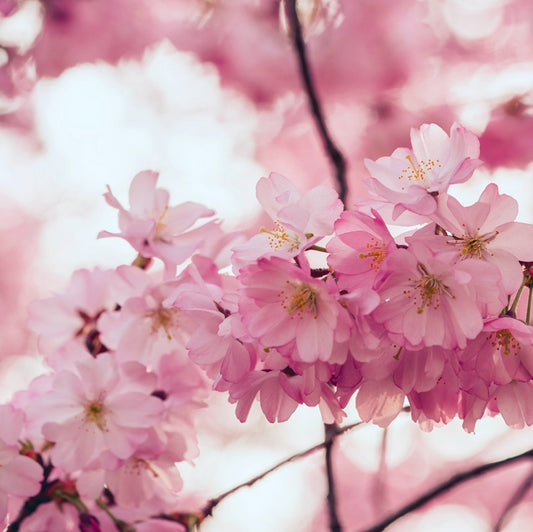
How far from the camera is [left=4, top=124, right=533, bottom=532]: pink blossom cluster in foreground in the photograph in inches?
16.3

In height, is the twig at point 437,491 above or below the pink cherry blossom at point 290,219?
below

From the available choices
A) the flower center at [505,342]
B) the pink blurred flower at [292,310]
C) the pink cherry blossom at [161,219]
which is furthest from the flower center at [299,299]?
the pink cherry blossom at [161,219]

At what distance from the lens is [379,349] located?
0.44 metres

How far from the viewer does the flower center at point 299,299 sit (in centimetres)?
42

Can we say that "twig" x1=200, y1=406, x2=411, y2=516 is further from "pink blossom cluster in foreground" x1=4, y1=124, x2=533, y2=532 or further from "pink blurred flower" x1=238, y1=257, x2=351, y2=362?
"pink blurred flower" x1=238, y1=257, x2=351, y2=362

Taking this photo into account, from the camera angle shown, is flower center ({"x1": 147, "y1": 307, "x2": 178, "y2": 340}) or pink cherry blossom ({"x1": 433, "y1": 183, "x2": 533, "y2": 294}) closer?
pink cherry blossom ({"x1": 433, "y1": 183, "x2": 533, "y2": 294})

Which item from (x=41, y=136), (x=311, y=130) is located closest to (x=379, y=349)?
(x=311, y=130)

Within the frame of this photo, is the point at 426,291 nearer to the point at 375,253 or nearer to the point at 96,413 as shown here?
the point at 375,253

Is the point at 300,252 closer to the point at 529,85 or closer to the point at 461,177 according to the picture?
the point at 461,177

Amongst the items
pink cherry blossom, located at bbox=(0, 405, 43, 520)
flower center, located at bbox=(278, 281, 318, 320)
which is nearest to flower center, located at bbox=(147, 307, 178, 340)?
pink cherry blossom, located at bbox=(0, 405, 43, 520)

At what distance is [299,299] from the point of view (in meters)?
0.43

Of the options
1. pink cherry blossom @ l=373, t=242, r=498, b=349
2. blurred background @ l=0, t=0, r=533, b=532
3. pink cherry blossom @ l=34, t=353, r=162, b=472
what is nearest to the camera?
pink cherry blossom @ l=373, t=242, r=498, b=349

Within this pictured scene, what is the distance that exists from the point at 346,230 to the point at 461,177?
7 cm

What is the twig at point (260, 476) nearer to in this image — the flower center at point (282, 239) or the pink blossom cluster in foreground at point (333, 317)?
the pink blossom cluster in foreground at point (333, 317)
